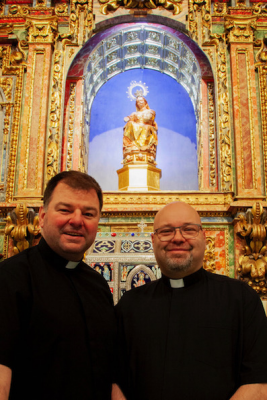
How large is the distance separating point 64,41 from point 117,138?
271 cm

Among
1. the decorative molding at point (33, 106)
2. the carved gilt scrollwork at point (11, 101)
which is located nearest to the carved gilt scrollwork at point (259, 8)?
the decorative molding at point (33, 106)

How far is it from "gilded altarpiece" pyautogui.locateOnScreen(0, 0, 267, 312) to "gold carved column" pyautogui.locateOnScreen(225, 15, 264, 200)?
0.06 ft

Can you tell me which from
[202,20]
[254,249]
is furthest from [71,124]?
[254,249]

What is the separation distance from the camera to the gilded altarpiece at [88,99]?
241 inches

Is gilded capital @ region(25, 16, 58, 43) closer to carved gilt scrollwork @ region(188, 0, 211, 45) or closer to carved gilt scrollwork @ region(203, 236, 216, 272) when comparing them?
carved gilt scrollwork @ region(188, 0, 211, 45)

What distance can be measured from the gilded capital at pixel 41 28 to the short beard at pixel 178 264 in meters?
6.22

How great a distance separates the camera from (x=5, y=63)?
727 cm

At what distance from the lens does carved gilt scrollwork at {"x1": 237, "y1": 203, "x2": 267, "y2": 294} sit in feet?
18.0

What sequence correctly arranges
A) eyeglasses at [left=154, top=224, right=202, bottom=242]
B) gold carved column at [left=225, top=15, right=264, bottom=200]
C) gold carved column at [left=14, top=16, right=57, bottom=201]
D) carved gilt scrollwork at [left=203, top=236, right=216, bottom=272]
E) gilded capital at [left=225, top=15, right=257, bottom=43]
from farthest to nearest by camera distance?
1. gilded capital at [left=225, top=15, right=257, bottom=43]
2. gold carved column at [left=14, top=16, right=57, bottom=201]
3. gold carved column at [left=225, top=15, right=264, bottom=200]
4. carved gilt scrollwork at [left=203, top=236, right=216, bottom=272]
5. eyeglasses at [left=154, top=224, right=202, bottom=242]

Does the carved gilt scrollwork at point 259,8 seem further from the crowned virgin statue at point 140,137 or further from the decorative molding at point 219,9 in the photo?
the crowned virgin statue at point 140,137

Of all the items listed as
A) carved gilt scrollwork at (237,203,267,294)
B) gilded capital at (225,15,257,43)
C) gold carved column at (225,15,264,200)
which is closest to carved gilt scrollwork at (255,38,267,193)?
gold carved column at (225,15,264,200)

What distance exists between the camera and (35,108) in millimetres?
6801

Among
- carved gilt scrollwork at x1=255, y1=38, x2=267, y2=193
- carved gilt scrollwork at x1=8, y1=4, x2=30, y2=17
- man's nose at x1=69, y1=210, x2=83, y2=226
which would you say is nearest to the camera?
man's nose at x1=69, y1=210, x2=83, y2=226

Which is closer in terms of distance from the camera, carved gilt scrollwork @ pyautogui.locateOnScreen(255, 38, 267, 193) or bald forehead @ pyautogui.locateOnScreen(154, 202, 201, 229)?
bald forehead @ pyautogui.locateOnScreen(154, 202, 201, 229)
